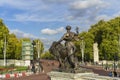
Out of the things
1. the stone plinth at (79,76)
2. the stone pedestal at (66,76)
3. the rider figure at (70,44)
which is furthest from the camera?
the rider figure at (70,44)

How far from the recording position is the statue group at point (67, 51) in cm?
1689

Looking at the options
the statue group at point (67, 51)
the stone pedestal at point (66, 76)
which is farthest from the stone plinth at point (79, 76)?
the statue group at point (67, 51)

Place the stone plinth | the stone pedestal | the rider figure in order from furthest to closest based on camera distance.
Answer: the rider figure < the stone pedestal < the stone plinth

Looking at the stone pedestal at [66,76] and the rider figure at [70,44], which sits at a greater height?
the rider figure at [70,44]

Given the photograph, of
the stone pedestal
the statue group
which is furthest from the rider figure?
the stone pedestal

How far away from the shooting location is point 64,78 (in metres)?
16.7

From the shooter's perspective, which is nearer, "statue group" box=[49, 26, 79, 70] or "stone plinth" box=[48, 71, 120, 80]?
"stone plinth" box=[48, 71, 120, 80]

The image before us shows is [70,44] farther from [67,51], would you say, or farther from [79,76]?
[79,76]

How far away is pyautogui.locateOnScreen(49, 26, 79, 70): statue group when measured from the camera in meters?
16.9

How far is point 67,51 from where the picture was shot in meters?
17.0

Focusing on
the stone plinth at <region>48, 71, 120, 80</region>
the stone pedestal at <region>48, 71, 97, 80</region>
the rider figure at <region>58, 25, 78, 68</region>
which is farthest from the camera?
the rider figure at <region>58, 25, 78, 68</region>

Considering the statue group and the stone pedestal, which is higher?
the statue group

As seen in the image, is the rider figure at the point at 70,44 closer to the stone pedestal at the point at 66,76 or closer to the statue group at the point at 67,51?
the statue group at the point at 67,51

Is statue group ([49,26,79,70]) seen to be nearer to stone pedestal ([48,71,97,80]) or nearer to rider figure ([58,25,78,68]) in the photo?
rider figure ([58,25,78,68])
